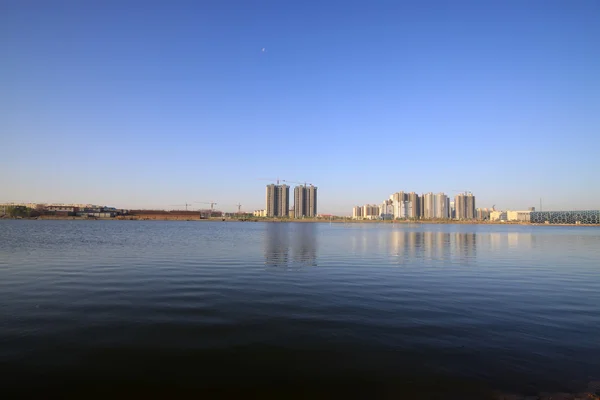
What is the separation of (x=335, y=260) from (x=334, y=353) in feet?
72.0

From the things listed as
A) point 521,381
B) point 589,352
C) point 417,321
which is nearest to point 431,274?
point 417,321

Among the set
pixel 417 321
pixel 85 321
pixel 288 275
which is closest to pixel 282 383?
pixel 417 321

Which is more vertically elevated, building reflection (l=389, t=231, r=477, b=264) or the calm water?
the calm water

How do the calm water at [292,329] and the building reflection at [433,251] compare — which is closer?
the calm water at [292,329]

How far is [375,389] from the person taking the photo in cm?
798

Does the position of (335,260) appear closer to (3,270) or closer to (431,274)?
(431,274)

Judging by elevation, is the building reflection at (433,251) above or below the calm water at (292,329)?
below

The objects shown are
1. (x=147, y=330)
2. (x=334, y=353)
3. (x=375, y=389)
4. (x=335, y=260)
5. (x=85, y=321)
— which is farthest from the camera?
(x=335, y=260)

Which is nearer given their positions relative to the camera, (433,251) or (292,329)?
(292,329)

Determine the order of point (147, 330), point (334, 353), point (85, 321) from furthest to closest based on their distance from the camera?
point (85, 321), point (147, 330), point (334, 353)

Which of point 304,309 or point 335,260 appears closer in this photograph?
point 304,309

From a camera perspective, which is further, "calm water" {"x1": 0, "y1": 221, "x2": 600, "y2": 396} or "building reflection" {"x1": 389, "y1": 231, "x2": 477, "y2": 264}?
"building reflection" {"x1": 389, "y1": 231, "x2": 477, "y2": 264}

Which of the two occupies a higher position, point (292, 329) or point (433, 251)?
point (292, 329)

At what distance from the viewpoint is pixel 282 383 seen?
8172 mm
